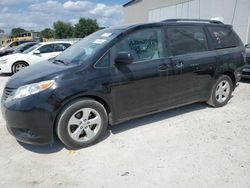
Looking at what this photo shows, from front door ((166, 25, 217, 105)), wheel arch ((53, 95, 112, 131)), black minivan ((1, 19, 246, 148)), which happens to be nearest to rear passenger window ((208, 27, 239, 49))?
black minivan ((1, 19, 246, 148))

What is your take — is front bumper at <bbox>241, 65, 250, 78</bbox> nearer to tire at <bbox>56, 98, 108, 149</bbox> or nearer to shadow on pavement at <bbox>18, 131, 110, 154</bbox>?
tire at <bbox>56, 98, 108, 149</bbox>

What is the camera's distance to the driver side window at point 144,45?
3.53 meters

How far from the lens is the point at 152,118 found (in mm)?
4348

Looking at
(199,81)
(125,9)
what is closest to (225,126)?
(199,81)

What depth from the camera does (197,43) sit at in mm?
4281

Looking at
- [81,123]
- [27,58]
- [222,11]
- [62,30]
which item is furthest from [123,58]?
[62,30]

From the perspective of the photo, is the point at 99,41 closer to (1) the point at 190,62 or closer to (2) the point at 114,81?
(2) the point at 114,81

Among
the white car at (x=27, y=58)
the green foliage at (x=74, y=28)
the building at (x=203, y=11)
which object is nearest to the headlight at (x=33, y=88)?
the white car at (x=27, y=58)

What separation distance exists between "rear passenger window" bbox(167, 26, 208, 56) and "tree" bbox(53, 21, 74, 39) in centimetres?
7831

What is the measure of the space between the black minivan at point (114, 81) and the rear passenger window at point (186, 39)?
15 mm

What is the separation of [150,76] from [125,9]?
32003mm

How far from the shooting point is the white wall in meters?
12.3

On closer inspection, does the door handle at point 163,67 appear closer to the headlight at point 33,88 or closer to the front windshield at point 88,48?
the front windshield at point 88,48

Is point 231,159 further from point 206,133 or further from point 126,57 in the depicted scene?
point 126,57
